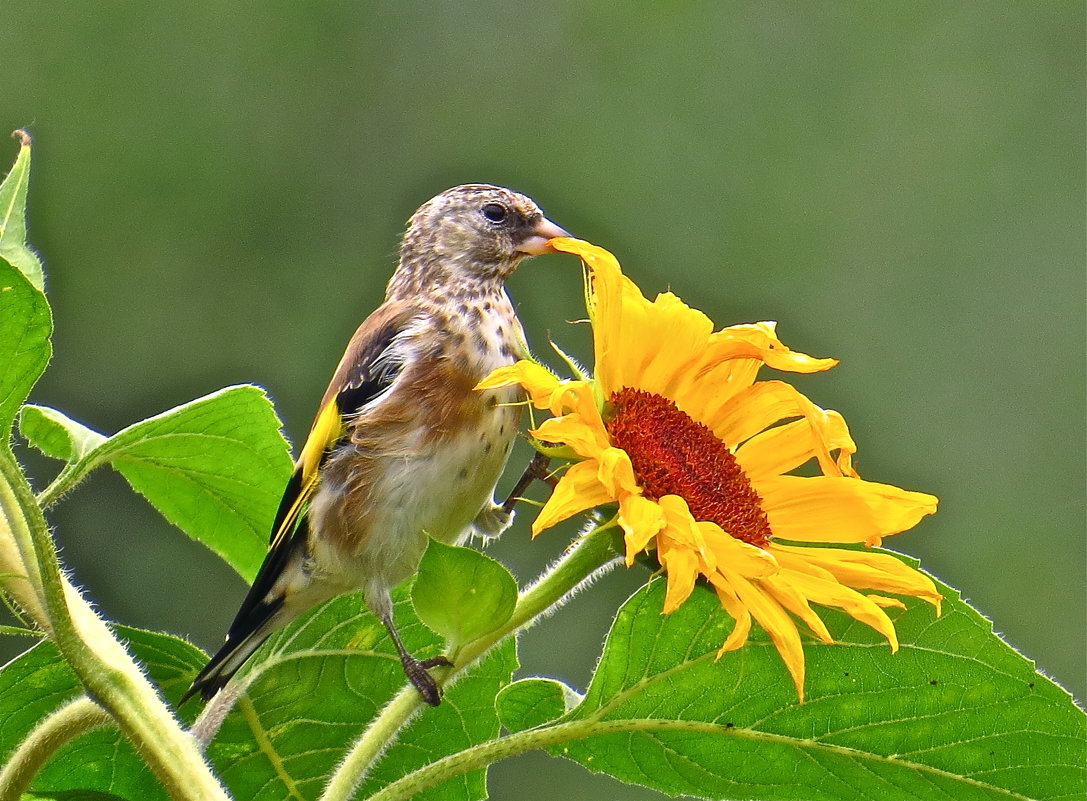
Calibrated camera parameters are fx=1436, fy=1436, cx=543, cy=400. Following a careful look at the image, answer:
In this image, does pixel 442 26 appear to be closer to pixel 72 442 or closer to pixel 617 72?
pixel 617 72

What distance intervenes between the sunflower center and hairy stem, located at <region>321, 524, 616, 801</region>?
0.35 feet

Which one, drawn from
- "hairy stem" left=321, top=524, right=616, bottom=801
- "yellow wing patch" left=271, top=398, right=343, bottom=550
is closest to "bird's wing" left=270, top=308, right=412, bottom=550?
"yellow wing patch" left=271, top=398, right=343, bottom=550

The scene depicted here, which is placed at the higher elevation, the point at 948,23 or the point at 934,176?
the point at 948,23

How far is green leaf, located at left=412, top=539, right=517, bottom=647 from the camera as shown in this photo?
134 cm

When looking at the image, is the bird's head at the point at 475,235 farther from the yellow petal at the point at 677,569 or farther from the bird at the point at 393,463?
the yellow petal at the point at 677,569

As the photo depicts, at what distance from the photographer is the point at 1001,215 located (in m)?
10.5

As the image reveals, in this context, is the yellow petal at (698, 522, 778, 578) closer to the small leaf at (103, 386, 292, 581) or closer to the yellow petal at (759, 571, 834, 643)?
the yellow petal at (759, 571, 834, 643)

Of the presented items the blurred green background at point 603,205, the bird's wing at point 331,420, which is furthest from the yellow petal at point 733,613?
the blurred green background at point 603,205

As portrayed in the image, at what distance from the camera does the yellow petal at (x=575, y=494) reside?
1408mm

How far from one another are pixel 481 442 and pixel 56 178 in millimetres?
8809

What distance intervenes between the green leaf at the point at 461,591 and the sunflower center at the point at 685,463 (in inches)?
10.5

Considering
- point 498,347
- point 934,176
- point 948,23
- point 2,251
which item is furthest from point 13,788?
point 948,23

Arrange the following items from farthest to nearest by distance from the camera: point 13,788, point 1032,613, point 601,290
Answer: point 1032,613
point 601,290
point 13,788

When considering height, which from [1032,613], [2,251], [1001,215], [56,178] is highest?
[2,251]
